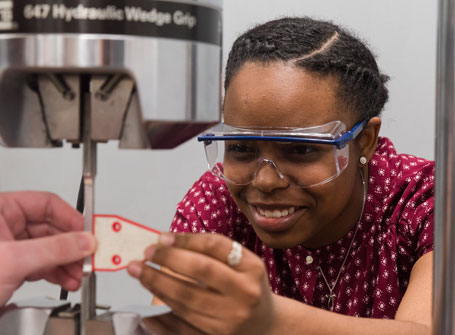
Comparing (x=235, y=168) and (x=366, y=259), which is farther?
(x=366, y=259)

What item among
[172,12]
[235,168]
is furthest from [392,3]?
[172,12]

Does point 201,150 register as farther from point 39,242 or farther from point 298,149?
point 39,242

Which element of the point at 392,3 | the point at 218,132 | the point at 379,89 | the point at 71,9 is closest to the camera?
the point at 71,9

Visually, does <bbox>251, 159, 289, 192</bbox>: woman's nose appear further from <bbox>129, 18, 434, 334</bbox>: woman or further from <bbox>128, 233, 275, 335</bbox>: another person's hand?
<bbox>128, 233, 275, 335</bbox>: another person's hand

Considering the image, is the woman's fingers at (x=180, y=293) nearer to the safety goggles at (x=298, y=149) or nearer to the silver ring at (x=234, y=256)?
the silver ring at (x=234, y=256)

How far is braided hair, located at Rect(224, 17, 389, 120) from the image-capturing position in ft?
4.13

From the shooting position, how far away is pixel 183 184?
210 cm

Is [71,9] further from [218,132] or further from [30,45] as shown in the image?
[218,132]

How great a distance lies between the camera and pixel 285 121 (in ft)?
3.94

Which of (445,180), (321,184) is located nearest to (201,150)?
(321,184)

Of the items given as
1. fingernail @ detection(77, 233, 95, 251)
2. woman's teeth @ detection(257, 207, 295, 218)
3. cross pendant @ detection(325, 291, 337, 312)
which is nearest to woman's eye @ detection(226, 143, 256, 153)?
woman's teeth @ detection(257, 207, 295, 218)

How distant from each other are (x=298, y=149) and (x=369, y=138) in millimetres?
203

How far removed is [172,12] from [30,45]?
0.12 metres

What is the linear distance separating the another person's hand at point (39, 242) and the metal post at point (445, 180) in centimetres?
29
